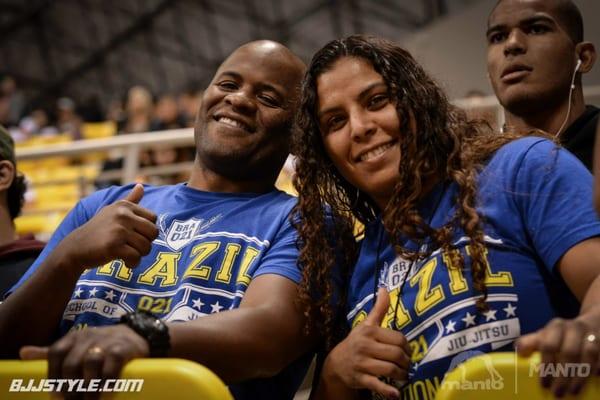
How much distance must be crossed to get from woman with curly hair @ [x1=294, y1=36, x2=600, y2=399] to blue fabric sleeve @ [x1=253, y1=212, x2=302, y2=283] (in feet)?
0.11

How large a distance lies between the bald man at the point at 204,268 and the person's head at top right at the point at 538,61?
1.85 feet

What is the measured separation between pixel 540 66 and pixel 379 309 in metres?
1.01

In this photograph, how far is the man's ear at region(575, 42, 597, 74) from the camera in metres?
2.15

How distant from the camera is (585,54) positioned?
216cm

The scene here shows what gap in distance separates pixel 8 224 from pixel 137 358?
144 centimetres

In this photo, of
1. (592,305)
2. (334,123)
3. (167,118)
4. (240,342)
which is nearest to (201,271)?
(240,342)

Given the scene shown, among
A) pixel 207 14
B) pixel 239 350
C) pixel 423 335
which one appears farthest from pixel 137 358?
pixel 207 14

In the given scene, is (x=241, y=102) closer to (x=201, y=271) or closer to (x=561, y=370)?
(x=201, y=271)

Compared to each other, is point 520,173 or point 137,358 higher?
point 520,173

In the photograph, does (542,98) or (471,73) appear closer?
(542,98)

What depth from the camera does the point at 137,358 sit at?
1188 mm

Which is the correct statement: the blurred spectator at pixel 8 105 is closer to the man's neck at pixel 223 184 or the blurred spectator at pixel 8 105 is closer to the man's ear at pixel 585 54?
the man's neck at pixel 223 184

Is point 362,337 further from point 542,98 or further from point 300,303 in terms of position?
point 542,98

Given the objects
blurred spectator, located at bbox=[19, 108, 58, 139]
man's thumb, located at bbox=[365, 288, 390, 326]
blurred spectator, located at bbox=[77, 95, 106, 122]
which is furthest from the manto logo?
blurred spectator, located at bbox=[77, 95, 106, 122]
